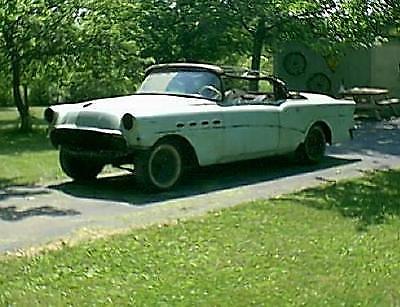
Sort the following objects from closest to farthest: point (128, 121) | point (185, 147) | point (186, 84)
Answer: point (128, 121) < point (185, 147) < point (186, 84)

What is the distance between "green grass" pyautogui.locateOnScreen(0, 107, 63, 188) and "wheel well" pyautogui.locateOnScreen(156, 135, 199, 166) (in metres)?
1.96

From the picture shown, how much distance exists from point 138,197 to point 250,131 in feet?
7.55

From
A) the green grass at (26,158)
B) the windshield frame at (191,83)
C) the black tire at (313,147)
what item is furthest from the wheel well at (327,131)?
the green grass at (26,158)

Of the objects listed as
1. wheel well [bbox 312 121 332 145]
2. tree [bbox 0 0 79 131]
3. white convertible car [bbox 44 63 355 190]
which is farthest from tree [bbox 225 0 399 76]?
white convertible car [bbox 44 63 355 190]

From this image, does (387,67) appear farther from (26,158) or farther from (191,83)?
(191,83)

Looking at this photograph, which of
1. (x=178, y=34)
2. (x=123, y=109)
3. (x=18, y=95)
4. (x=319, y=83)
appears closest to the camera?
(x=123, y=109)

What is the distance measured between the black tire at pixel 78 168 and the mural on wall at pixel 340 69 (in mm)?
16679

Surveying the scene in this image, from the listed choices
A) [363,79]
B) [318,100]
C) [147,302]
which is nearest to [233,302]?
[147,302]

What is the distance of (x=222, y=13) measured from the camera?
20578 mm

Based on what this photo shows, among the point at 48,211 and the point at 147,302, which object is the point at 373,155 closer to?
the point at 48,211

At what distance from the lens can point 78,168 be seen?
1105 centimetres

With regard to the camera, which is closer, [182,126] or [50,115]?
[182,126]

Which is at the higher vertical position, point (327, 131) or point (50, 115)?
point (50, 115)

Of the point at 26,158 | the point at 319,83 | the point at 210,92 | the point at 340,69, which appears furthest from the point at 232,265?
the point at 319,83
